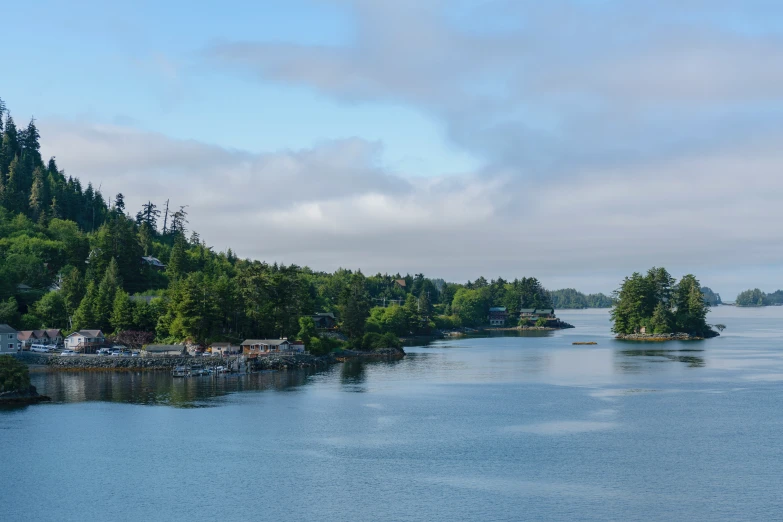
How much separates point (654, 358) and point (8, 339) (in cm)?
9822

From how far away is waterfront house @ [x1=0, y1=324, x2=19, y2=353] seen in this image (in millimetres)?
102750

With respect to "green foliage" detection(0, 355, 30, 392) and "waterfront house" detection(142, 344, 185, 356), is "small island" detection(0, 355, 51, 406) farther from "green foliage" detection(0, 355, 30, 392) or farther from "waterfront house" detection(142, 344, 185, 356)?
"waterfront house" detection(142, 344, 185, 356)

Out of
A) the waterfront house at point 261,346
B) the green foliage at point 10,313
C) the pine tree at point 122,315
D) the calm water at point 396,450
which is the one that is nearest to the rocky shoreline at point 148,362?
the waterfront house at point 261,346

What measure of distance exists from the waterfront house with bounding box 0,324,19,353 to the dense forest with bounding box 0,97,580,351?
903 centimetres

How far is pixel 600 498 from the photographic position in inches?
1571

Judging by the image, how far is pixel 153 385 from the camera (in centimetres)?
8275

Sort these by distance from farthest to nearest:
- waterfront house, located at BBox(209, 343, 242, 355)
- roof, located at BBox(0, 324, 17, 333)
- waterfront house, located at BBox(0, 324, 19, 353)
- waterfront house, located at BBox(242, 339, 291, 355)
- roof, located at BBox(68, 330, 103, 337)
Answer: roof, located at BBox(68, 330, 103, 337) → waterfront house, located at BBox(242, 339, 291, 355) → waterfront house, located at BBox(209, 343, 242, 355) → roof, located at BBox(0, 324, 17, 333) → waterfront house, located at BBox(0, 324, 19, 353)

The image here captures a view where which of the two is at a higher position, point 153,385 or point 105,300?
point 105,300

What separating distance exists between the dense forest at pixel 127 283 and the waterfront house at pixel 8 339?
9029 millimetres

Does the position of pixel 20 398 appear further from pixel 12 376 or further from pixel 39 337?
pixel 39 337

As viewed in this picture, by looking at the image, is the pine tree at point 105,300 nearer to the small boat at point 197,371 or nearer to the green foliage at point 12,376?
the small boat at point 197,371

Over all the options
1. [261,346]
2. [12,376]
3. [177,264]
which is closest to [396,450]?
[12,376]

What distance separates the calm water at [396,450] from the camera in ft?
129

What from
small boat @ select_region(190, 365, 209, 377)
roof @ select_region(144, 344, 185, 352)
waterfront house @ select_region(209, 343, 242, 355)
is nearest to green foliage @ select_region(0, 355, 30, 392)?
small boat @ select_region(190, 365, 209, 377)
